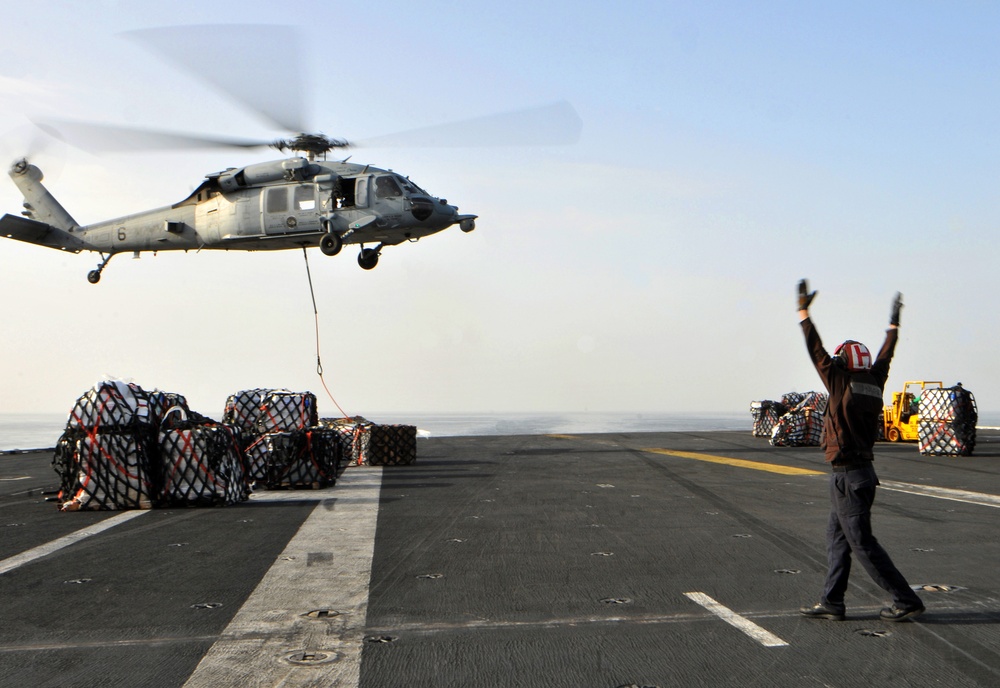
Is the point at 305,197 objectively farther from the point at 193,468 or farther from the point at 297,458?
the point at 193,468

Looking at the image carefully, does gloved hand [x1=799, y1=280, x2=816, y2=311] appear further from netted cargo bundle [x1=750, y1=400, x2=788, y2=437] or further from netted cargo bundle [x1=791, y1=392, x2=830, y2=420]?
netted cargo bundle [x1=750, y1=400, x2=788, y2=437]

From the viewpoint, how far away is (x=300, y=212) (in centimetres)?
2352

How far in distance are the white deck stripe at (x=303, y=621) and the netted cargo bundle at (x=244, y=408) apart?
1044 centimetres

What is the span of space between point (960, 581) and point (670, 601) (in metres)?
2.74

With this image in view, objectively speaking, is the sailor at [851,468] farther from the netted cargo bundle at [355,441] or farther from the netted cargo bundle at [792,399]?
the netted cargo bundle at [792,399]

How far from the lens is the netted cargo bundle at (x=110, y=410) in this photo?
41.7 feet

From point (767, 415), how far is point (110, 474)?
26.4 m

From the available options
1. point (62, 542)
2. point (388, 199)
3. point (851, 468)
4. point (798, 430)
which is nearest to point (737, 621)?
point (851, 468)

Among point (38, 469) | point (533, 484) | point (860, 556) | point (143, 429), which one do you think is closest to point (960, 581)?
point (860, 556)

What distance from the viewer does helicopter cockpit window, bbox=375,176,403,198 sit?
23.2 m

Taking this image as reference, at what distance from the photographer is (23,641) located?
18.4 ft

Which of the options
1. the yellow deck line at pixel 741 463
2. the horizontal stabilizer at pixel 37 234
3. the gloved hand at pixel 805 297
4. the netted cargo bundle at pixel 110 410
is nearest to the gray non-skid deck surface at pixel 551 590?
the netted cargo bundle at pixel 110 410

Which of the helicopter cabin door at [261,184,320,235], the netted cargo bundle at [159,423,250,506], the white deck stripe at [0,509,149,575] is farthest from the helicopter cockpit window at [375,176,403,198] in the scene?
the white deck stripe at [0,509,149,575]

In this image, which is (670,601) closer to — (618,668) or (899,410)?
(618,668)
